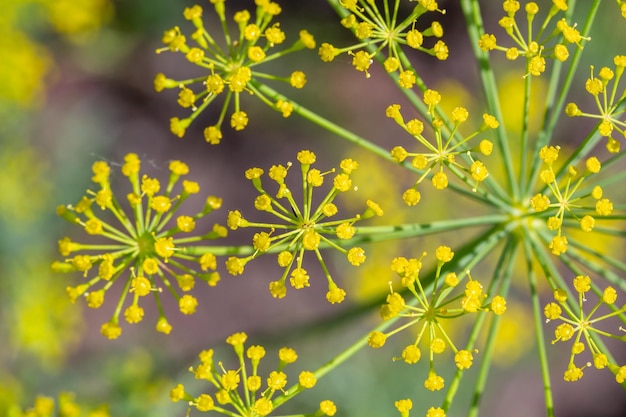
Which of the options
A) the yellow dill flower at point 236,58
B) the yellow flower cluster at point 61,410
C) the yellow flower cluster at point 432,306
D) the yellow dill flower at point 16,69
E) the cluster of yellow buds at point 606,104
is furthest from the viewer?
the yellow dill flower at point 16,69

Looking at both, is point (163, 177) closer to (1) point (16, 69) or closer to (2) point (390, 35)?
(1) point (16, 69)

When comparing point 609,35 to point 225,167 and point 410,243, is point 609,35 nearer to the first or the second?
point 410,243

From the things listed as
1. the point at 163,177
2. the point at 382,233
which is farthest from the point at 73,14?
the point at 382,233

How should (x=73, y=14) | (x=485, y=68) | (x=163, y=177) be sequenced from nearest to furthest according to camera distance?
(x=485, y=68), (x=73, y=14), (x=163, y=177)

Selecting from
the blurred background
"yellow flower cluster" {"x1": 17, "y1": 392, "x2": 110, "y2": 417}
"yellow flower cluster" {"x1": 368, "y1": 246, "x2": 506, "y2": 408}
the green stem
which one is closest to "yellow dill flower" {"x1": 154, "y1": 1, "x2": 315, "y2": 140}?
the green stem

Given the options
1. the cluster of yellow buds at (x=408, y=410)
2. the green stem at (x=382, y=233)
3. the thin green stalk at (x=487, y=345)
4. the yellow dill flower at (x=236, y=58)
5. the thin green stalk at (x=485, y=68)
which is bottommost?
the cluster of yellow buds at (x=408, y=410)

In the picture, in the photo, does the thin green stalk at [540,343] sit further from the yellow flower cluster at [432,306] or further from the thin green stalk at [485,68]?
the thin green stalk at [485,68]

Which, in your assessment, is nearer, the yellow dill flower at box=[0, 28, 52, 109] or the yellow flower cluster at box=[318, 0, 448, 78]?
the yellow flower cluster at box=[318, 0, 448, 78]

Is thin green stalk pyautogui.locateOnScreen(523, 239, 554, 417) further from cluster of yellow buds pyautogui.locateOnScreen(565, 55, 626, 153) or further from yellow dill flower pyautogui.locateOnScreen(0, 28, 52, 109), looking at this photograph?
yellow dill flower pyautogui.locateOnScreen(0, 28, 52, 109)

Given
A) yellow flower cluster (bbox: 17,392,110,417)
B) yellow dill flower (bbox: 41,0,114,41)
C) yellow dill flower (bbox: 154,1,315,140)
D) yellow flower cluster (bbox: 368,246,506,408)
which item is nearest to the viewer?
yellow flower cluster (bbox: 368,246,506,408)

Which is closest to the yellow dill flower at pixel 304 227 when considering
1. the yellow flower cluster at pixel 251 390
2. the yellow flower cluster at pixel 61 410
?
the yellow flower cluster at pixel 251 390
